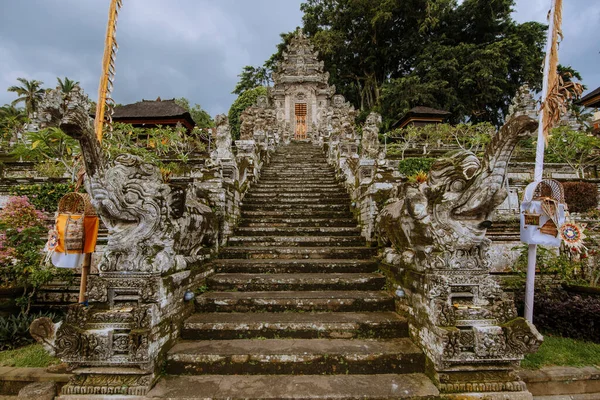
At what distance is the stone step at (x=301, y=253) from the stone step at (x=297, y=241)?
0.98ft

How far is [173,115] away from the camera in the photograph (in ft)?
75.6

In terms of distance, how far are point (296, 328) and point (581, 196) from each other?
7.50 meters

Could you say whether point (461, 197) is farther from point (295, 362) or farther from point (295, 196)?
point (295, 196)

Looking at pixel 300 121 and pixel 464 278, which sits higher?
pixel 300 121

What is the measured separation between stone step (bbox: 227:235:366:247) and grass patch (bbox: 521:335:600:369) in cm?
298

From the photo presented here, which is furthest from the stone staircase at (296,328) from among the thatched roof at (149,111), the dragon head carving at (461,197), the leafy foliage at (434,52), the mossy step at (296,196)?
the leafy foliage at (434,52)

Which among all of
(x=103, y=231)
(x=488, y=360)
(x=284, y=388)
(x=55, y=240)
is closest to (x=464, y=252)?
(x=488, y=360)

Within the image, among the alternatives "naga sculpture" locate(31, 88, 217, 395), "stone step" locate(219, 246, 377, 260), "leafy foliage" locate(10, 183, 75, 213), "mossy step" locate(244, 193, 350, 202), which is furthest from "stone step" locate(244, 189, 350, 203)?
"leafy foliage" locate(10, 183, 75, 213)

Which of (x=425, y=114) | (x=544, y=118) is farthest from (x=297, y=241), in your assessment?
(x=425, y=114)

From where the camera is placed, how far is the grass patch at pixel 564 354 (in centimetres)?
384

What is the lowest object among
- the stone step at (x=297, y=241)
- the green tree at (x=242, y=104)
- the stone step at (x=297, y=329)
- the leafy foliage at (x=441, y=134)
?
the stone step at (x=297, y=329)

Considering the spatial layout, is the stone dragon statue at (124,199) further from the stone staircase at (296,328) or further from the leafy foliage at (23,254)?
the leafy foliage at (23,254)

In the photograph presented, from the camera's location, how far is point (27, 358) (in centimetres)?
416

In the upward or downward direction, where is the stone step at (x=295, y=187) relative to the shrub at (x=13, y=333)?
upward
